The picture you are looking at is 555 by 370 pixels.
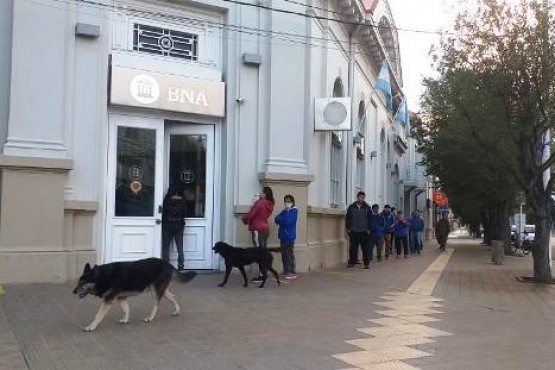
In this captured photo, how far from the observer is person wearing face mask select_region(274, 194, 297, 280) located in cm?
1303

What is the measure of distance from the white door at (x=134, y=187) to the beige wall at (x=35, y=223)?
0.95 m

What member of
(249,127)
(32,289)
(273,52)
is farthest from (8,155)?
(273,52)

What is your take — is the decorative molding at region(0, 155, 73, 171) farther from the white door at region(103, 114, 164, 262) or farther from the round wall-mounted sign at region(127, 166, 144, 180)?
the round wall-mounted sign at region(127, 166, 144, 180)

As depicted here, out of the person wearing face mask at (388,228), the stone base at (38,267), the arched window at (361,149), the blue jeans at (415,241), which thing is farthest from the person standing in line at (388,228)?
the stone base at (38,267)

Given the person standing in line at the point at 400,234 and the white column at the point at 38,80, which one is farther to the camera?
the person standing in line at the point at 400,234

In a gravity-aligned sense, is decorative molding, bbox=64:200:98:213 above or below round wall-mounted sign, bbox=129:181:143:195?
below

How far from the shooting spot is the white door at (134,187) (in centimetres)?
1247

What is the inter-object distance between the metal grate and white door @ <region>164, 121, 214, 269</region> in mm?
1324

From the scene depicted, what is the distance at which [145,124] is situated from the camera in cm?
1284

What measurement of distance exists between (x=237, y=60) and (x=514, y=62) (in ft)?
17.5

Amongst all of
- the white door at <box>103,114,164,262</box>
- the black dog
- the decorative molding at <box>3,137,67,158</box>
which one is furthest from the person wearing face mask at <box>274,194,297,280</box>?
the decorative molding at <box>3,137,67,158</box>

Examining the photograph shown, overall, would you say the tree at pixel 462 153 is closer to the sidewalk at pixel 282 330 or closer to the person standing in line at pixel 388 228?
the person standing in line at pixel 388 228

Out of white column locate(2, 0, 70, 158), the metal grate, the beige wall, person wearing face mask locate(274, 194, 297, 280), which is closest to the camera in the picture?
the beige wall

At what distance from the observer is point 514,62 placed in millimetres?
13508
